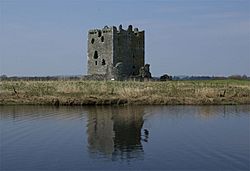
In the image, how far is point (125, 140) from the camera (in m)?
14.8

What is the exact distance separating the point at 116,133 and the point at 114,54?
36.7m

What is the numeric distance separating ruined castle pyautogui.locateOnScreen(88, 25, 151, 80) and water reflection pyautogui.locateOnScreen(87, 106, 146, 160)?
27.2 metres

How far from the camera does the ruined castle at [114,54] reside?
52.1 m

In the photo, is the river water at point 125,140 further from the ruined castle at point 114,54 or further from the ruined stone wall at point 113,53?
the ruined stone wall at point 113,53

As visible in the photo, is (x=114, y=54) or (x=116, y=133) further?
(x=114, y=54)

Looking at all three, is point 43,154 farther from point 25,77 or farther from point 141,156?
point 25,77

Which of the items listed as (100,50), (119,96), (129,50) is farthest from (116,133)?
(129,50)

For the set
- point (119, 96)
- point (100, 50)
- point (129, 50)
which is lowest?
point (119, 96)

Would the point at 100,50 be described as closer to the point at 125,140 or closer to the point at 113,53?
the point at 113,53

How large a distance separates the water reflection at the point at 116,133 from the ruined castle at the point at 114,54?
27.2 m

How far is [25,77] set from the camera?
51.0 meters

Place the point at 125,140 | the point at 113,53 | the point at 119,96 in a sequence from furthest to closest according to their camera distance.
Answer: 1. the point at 113,53
2. the point at 119,96
3. the point at 125,140

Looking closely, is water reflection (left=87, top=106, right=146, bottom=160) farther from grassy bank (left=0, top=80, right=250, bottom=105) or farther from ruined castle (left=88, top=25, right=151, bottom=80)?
ruined castle (left=88, top=25, right=151, bottom=80)

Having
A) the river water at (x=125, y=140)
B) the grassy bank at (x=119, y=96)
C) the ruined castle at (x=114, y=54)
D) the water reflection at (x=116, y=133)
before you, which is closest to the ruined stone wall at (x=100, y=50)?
the ruined castle at (x=114, y=54)
